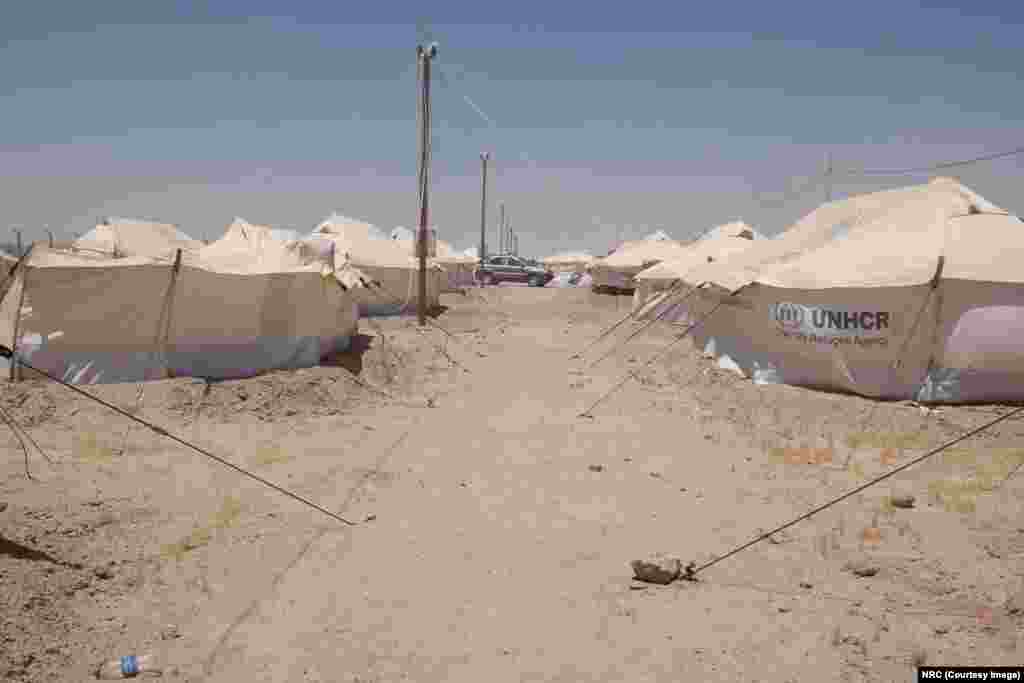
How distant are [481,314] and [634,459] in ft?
61.9

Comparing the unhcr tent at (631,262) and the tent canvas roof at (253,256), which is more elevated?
the tent canvas roof at (253,256)

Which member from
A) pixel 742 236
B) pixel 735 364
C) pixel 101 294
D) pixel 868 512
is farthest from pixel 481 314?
pixel 868 512

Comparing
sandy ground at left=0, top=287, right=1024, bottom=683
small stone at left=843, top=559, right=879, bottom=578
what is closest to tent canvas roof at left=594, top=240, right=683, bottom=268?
sandy ground at left=0, top=287, right=1024, bottom=683

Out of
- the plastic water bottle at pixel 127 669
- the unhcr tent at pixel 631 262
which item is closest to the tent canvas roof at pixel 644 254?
the unhcr tent at pixel 631 262

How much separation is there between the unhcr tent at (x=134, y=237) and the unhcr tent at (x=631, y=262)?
20423mm

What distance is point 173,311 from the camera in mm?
11258

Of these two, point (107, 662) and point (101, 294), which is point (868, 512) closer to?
point (107, 662)

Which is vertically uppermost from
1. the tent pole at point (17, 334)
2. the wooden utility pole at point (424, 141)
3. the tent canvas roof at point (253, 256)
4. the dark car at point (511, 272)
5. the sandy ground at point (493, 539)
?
the wooden utility pole at point (424, 141)

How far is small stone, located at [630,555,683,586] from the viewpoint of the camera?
549 centimetres

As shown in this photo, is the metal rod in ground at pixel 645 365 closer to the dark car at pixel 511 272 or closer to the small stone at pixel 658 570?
the small stone at pixel 658 570

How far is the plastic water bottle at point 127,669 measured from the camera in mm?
4168

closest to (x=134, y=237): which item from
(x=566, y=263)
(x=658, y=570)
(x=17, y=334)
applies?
(x=17, y=334)

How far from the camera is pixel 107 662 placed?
4.27 metres

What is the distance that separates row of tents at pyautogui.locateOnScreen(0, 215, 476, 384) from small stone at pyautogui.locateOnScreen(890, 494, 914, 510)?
30.7 ft
